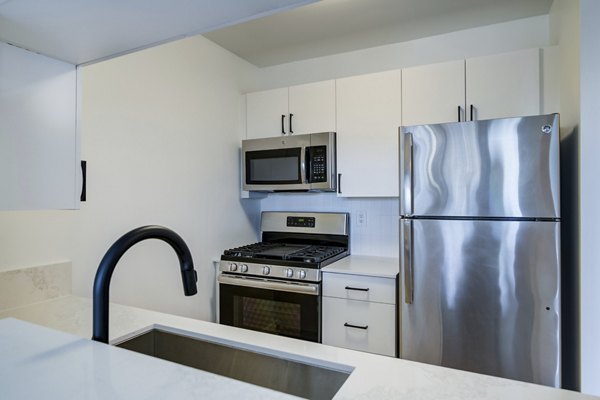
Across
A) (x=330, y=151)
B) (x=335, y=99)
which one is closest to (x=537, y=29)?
(x=335, y=99)

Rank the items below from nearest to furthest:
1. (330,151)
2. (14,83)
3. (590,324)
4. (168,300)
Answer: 1. (14,83)
2. (590,324)
3. (168,300)
4. (330,151)

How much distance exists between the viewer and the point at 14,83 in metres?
0.86

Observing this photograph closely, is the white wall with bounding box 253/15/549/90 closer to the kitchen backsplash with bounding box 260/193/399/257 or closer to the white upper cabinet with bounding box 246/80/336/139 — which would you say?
the white upper cabinet with bounding box 246/80/336/139

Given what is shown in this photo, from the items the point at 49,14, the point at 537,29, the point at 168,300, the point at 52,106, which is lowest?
the point at 168,300

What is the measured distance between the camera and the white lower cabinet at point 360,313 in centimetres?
211

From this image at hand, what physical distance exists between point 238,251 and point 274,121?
1031mm

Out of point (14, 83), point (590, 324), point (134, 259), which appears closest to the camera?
point (14, 83)

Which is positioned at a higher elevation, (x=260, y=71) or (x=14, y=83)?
(x=260, y=71)

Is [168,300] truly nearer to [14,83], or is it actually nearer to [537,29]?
[14,83]

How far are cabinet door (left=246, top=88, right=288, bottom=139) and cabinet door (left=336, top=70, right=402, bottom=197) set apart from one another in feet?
1.47

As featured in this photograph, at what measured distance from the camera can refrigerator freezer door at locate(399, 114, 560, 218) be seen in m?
1.68

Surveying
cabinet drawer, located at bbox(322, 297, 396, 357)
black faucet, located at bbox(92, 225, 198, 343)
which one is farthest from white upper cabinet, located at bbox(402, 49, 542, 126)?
black faucet, located at bbox(92, 225, 198, 343)

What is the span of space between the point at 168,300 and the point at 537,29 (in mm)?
2932

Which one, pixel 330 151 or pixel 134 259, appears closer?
pixel 134 259
